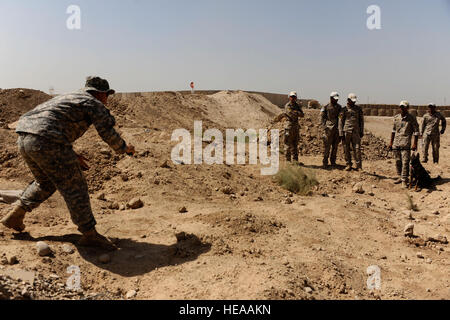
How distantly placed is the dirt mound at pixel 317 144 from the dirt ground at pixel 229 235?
251 cm

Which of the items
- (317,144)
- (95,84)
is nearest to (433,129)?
(317,144)

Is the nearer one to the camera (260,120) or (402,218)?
(402,218)

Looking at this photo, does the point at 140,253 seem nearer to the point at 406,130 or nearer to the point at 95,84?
the point at 95,84

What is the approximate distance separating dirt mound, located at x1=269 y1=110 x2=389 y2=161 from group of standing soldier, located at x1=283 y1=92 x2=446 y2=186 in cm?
141

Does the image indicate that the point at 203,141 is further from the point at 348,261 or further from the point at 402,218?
the point at 348,261

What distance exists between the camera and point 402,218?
5484 mm

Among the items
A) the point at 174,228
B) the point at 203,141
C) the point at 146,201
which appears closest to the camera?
the point at 174,228

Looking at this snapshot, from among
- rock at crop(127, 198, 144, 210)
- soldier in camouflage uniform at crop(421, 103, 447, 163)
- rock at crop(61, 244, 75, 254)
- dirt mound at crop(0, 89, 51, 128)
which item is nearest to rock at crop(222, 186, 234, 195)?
rock at crop(127, 198, 144, 210)

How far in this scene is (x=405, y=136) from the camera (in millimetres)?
7039

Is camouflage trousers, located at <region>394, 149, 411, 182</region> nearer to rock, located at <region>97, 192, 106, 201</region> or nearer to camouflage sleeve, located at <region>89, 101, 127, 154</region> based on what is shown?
rock, located at <region>97, 192, 106, 201</region>

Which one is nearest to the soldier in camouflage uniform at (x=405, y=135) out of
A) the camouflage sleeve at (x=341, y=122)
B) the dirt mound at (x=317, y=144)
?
the camouflage sleeve at (x=341, y=122)

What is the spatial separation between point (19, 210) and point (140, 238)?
3.96 ft

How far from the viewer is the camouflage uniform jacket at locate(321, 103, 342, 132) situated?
8.16 metres
